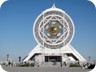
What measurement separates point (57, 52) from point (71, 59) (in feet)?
4.16

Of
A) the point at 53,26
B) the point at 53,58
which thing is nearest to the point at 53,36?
the point at 53,26

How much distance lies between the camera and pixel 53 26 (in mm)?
23766

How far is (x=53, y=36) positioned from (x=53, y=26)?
796mm

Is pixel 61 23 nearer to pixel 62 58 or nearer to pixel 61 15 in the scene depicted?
pixel 61 15

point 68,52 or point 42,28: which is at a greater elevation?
point 42,28

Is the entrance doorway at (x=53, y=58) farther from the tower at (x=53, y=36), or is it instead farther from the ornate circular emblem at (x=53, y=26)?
the ornate circular emblem at (x=53, y=26)

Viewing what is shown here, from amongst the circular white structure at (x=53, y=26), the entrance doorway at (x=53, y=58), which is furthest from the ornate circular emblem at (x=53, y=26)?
the entrance doorway at (x=53, y=58)

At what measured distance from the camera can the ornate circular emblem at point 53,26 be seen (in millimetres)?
24000

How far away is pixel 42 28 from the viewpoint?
79.7ft

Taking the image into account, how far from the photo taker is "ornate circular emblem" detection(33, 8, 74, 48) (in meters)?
24.0

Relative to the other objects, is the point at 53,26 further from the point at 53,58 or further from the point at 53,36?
the point at 53,58

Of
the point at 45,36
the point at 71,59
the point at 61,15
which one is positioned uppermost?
the point at 61,15

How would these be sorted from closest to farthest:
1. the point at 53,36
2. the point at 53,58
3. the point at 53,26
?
the point at 53,26 < the point at 53,36 < the point at 53,58

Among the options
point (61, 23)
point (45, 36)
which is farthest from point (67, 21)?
point (45, 36)
